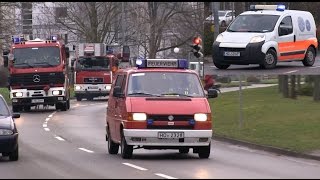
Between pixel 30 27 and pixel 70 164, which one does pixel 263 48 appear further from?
pixel 30 27

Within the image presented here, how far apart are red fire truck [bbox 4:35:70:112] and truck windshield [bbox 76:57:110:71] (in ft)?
40.4

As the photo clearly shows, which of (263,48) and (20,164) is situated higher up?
(263,48)

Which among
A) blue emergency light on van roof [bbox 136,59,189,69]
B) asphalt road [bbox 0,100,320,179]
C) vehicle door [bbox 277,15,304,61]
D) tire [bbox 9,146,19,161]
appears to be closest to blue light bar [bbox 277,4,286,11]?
vehicle door [bbox 277,15,304,61]

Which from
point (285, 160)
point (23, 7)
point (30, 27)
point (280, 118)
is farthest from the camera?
point (30, 27)

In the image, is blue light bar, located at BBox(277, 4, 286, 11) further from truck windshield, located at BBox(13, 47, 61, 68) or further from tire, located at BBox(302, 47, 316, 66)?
truck windshield, located at BBox(13, 47, 61, 68)

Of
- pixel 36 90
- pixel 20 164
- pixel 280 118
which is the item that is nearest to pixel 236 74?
pixel 20 164

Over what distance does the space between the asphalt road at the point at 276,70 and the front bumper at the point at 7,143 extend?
4.55 meters

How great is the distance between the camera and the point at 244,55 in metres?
17.4

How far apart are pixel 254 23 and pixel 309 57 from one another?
63.9 inches

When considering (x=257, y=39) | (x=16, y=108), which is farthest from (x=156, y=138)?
(x=16, y=108)

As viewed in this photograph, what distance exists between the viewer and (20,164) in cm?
1881

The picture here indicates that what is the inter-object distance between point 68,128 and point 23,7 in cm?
2920

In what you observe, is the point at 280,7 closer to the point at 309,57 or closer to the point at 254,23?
the point at 254,23

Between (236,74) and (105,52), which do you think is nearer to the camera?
(236,74)
